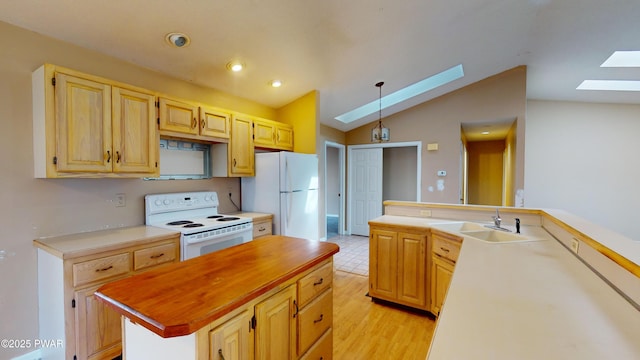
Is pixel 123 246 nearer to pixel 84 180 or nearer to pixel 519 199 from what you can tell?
pixel 84 180

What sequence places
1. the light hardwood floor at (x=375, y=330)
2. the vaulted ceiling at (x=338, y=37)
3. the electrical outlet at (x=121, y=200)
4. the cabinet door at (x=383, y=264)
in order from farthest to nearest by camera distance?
1. the cabinet door at (x=383, y=264)
2. the electrical outlet at (x=121, y=200)
3. the light hardwood floor at (x=375, y=330)
4. the vaulted ceiling at (x=338, y=37)

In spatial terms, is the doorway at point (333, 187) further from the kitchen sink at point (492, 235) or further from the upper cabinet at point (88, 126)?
the upper cabinet at point (88, 126)

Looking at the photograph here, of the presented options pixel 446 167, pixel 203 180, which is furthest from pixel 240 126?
pixel 446 167

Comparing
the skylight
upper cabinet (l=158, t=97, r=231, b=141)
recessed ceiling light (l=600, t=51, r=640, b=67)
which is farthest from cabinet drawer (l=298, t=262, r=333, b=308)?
recessed ceiling light (l=600, t=51, r=640, b=67)

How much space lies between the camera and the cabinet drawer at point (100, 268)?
1743 mm

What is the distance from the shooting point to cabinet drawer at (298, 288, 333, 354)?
1.44 m

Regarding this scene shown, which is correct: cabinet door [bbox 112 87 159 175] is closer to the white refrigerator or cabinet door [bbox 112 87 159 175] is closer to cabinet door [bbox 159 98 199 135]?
cabinet door [bbox 159 98 199 135]

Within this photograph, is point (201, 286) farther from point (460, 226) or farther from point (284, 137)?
point (284, 137)

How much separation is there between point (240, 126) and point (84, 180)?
1541 millimetres

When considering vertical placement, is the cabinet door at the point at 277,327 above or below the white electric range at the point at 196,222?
below

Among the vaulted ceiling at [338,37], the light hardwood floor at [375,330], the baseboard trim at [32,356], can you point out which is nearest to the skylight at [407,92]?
the vaulted ceiling at [338,37]

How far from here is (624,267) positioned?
3.52 feet

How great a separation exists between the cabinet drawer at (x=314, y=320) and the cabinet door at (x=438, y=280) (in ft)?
3.83

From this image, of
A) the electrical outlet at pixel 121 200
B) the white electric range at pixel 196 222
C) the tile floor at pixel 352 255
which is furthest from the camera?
the tile floor at pixel 352 255
